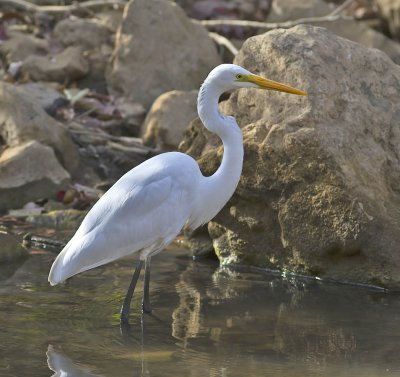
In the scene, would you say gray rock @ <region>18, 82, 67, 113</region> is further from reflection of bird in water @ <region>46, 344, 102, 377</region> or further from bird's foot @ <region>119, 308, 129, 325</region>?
reflection of bird in water @ <region>46, 344, 102, 377</region>

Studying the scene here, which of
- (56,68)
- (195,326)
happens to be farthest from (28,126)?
(195,326)

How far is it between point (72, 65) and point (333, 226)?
539cm

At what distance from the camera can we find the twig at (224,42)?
38.2ft

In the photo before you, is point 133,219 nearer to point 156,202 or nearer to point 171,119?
point 156,202

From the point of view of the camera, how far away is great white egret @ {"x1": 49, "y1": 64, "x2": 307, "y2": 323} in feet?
20.2

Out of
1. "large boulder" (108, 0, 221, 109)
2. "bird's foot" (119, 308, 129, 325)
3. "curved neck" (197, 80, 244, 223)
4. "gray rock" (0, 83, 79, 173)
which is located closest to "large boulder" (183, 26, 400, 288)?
"curved neck" (197, 80, 244, 223)

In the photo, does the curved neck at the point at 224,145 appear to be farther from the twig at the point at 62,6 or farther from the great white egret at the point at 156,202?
the twig at the point at 62,6

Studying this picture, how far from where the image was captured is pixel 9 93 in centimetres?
972

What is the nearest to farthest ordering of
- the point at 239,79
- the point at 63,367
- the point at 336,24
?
the point at 63,367
the point at 239,79
the point at 336,24

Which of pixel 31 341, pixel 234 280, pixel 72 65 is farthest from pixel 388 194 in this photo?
pixel 72 65

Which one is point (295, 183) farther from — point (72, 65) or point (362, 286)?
point (72, 65)

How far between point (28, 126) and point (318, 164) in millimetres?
3599

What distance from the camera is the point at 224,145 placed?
6.44 meters

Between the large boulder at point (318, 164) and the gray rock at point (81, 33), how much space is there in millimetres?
4874
